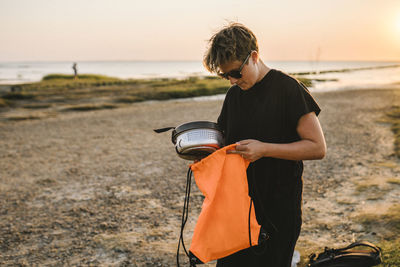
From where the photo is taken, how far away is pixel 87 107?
20.3m

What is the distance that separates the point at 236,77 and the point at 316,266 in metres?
2.11

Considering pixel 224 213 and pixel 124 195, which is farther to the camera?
pixel 124 195

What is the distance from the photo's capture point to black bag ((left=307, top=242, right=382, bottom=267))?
2.75m

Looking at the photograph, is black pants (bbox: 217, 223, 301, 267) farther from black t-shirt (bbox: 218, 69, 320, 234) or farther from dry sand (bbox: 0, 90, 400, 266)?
dry sand (bbox: 0, 90, 400, 266)

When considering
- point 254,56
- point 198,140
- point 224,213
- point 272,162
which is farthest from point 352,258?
point 254,56

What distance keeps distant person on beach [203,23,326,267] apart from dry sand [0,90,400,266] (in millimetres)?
2254

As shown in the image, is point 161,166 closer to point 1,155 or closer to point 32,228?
point 32,228

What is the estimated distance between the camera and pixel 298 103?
1.98 metres

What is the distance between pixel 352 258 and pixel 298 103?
5.70ft

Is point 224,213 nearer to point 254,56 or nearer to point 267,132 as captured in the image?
point 267,132

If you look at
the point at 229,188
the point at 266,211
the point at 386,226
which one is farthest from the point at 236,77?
the point at 386,226

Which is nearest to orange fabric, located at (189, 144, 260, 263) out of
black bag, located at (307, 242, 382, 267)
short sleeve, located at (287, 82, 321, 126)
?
short sleeve, located at (287, 82, 321, 126)

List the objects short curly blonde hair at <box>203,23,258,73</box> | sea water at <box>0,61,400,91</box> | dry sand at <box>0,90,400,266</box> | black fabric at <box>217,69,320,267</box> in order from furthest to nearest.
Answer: sea water at <box>0,61,400,91</box> → dry sand at <box>0,90,400,266</box> → black fabric at <box>217,69,320,267</box> → short curly blonde hair at <box>203,23,258,73</box>

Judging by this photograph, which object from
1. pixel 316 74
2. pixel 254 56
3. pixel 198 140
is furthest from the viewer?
pixel 316 74
